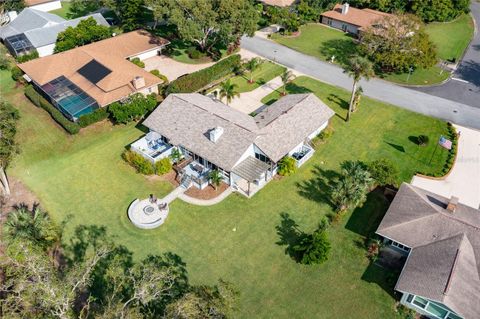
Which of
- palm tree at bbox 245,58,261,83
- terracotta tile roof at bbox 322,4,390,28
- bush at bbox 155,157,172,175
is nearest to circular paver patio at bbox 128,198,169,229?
bush at bbox 155,157,172,175

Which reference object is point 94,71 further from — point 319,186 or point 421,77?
point 421,77

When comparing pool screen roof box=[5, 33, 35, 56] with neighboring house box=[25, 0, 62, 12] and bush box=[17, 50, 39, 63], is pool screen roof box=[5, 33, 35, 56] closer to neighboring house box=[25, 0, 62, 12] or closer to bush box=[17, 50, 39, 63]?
bush box=[17, 50, 39, 63]

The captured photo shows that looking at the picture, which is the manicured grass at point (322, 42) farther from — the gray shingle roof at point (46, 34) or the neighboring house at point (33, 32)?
the gray shingle roof at point (46, 34)

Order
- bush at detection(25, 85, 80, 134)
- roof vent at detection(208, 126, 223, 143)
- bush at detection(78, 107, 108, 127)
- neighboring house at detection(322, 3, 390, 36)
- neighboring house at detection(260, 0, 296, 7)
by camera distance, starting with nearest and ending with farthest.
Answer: roof vent at detection(208, 126, 223, 143) → bush at detection(25, 85, 80, 134) → bush at detection(78, 107, 108, 127) → neighboring house at detection(322, 3, 390, 36) → neighboring house at detection(260, 0, 296, 7)

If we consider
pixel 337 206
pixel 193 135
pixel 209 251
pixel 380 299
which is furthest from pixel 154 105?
pixel 380 299

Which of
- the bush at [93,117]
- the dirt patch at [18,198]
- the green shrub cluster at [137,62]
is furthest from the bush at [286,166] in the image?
the green shrub cluster at [137,62]

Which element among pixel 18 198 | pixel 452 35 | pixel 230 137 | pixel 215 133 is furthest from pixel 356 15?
pixel 18 198

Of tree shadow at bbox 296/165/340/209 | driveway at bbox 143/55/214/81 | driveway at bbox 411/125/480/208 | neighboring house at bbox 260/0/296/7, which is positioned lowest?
driveway at bbox 411/125/480/208
